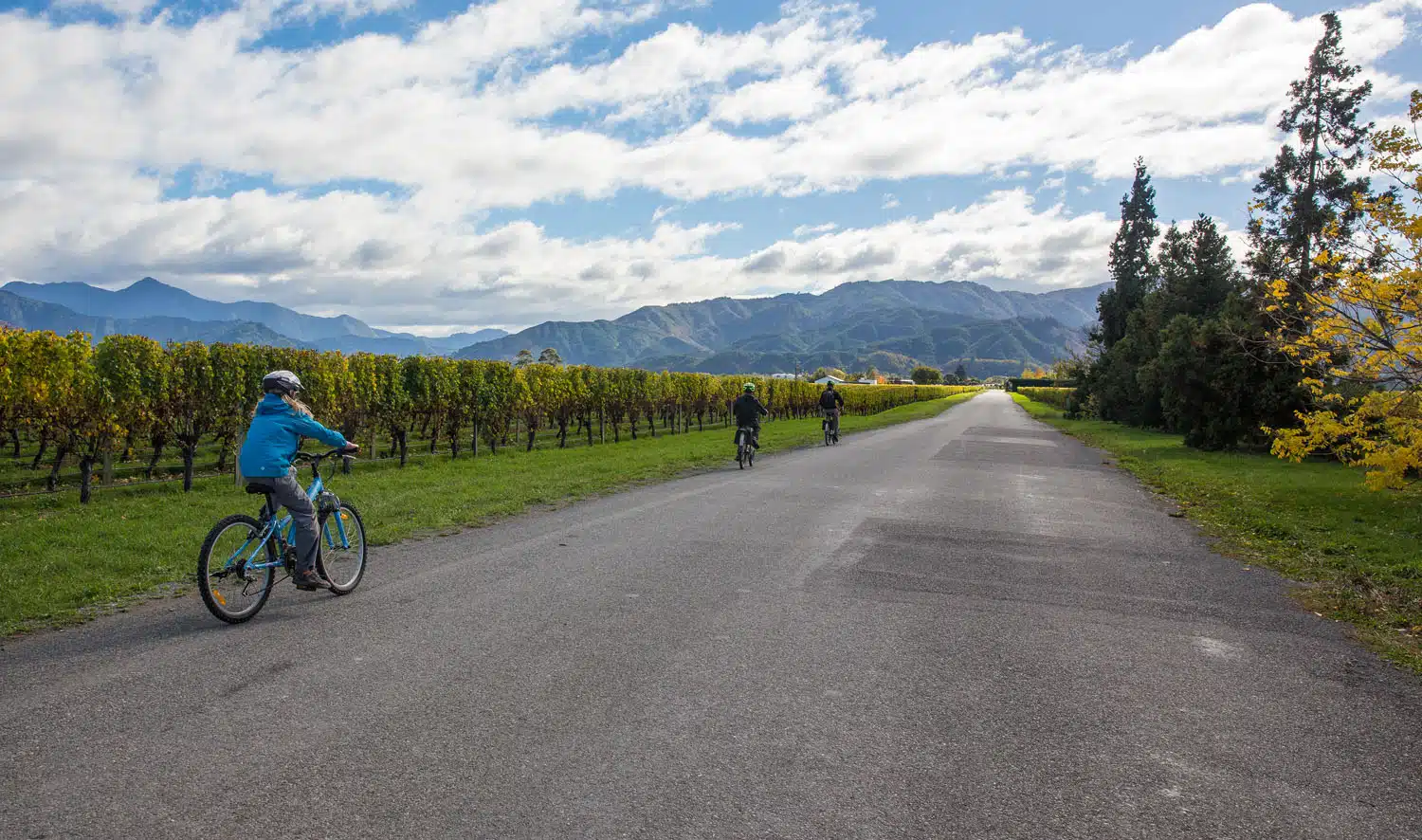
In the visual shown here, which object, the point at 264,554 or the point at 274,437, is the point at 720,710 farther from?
the point at 274,437

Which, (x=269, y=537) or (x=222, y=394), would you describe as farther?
(x=222, y=394)

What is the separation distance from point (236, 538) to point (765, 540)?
5.23 metres

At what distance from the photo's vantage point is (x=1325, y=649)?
18.7 feet

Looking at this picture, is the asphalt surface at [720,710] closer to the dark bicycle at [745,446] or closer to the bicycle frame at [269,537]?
the bicycle frame at [269,537]

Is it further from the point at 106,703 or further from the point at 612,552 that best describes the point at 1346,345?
the point at 106,703

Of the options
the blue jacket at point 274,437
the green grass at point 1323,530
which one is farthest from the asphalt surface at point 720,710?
the blue jacket at point 274,437

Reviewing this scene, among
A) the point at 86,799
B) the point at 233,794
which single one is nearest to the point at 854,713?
the point at 233,794

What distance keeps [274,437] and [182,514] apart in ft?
23.1

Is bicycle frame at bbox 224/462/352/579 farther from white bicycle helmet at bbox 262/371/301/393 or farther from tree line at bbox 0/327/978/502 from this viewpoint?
tree line at bbox 0/327/978/502

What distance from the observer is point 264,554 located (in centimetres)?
617

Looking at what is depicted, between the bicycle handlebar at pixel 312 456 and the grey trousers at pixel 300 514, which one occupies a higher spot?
the bicycle handlebar at pixel 312 456

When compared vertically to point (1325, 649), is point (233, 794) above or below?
above

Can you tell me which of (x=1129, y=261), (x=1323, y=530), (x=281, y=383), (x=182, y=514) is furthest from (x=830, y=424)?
(x=1129, y=261)

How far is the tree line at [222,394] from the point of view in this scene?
1369 cm
